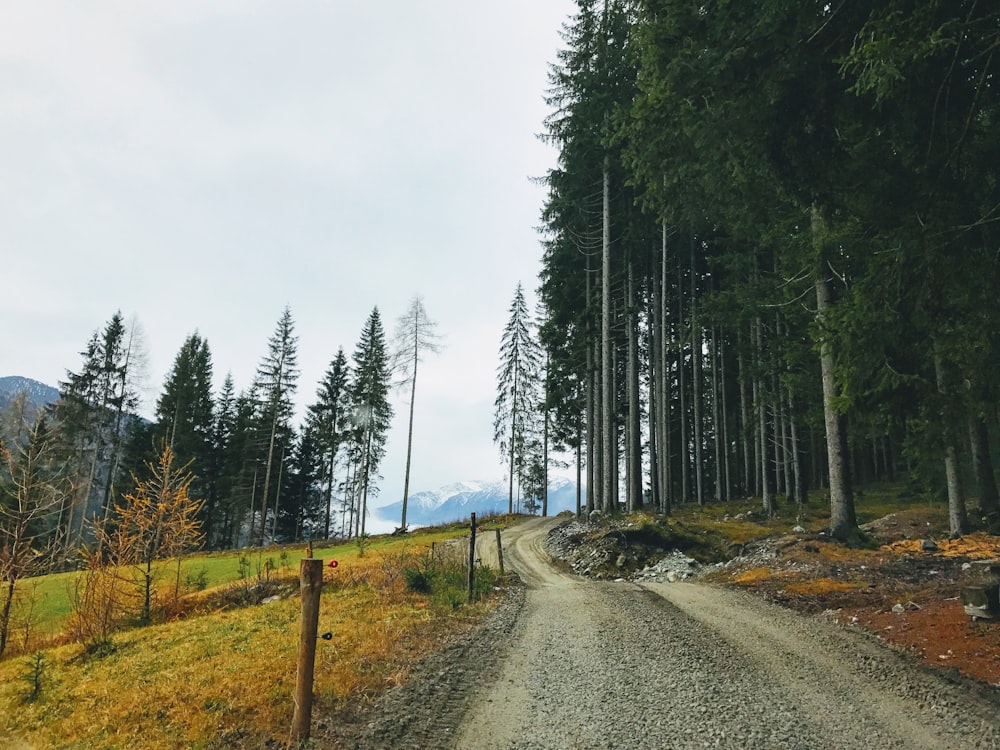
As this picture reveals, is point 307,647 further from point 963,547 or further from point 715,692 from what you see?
point 963,547

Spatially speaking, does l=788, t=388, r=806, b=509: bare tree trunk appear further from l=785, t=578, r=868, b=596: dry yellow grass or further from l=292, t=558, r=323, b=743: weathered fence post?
l=292, t=558, r=323, b=743: weathered fence post


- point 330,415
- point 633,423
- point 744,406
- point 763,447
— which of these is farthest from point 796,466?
point 330,415

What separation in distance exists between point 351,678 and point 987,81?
34.7 ft

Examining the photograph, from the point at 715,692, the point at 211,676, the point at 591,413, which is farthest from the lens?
the point at 591,413

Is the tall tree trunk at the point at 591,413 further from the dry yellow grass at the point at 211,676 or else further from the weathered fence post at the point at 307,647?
the weathered fence post at the point at 307,647

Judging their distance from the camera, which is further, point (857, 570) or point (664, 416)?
point (664, 416)

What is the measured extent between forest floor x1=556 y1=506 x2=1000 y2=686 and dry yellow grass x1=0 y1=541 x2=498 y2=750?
6.58m

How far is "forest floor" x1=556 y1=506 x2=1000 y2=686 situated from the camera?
697 centimetres

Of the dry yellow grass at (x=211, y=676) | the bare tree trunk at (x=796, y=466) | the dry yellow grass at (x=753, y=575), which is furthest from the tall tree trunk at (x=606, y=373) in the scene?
the dry yellow grass at (x=211, y=676)

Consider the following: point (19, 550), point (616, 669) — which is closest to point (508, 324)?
point (19, 550)

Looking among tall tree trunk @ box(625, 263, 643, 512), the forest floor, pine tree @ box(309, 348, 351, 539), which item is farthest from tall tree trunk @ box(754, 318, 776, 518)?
A: pine tree @ box(309, 348, 351, 539)

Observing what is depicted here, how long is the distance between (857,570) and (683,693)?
804cm

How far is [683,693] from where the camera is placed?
592 centimetres

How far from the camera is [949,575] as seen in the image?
10.4 meters
